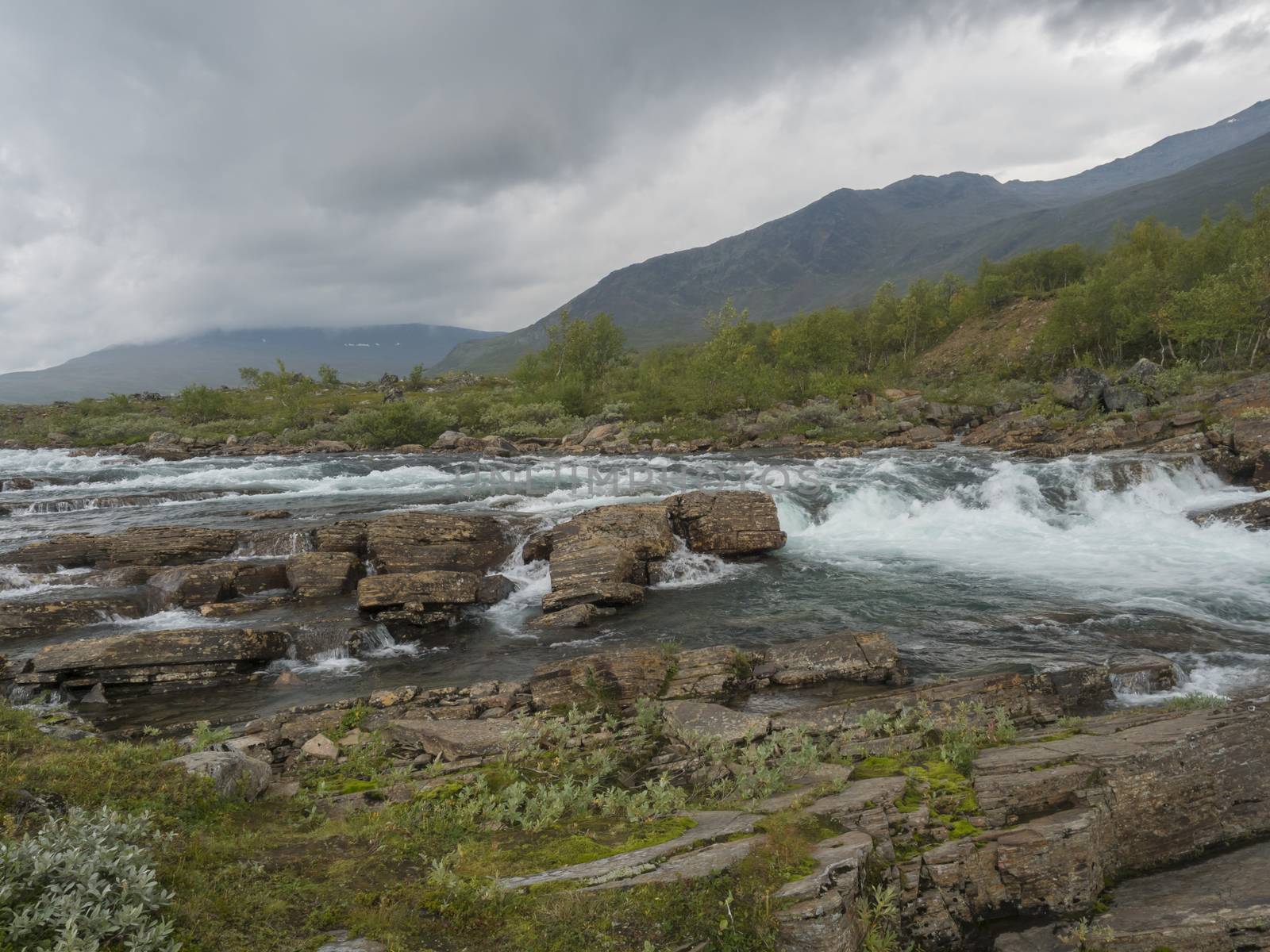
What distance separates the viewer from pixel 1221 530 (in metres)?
22.5

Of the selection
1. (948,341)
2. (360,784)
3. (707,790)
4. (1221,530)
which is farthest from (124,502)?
(948,341)

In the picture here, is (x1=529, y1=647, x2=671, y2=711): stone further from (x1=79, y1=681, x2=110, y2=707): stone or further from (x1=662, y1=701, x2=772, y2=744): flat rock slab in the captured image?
(x1=79, y1=681, x2=110, y2=707): stone

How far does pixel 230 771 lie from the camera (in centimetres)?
754

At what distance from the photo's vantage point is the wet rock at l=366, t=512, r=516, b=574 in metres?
20.3

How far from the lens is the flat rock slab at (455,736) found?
30.8 ft

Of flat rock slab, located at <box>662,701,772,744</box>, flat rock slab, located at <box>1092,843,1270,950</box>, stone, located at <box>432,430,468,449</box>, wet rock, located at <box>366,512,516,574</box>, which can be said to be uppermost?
stone, located at <box>432,430,468,449</box>

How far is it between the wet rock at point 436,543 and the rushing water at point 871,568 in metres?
1.78

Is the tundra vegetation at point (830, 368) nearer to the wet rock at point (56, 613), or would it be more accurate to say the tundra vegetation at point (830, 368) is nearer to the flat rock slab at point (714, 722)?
the wet rock at point (56, 613)

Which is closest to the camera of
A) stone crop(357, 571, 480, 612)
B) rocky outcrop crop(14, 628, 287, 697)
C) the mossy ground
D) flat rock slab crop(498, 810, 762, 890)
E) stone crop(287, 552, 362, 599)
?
the mossy ground

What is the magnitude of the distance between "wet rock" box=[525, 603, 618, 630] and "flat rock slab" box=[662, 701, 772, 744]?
683 cm

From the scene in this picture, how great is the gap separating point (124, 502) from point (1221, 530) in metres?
47.9

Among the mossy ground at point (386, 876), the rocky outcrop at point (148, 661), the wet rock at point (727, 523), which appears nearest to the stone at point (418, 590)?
the rocky outcrop at point (148, 661)

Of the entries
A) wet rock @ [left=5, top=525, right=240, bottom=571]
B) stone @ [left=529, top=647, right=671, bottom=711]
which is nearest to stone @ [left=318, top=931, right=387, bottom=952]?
stone @ [left=529, top=647, right=671, bottom=711]

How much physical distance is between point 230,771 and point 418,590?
10.2 m
